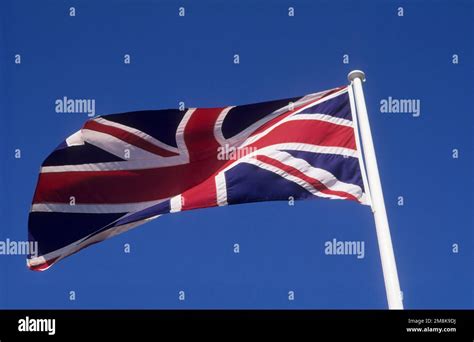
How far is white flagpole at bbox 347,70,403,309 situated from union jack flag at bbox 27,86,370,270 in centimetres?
56

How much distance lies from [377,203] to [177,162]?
131 inches

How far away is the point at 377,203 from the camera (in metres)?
10.1

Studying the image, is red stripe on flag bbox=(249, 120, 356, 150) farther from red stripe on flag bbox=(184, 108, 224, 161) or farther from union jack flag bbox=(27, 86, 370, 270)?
red stripe on flag bbox=(184, 108, 224, 161)

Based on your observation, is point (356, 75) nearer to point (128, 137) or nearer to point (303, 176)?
point (303, 176)

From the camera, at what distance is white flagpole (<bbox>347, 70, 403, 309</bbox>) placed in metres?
9.44

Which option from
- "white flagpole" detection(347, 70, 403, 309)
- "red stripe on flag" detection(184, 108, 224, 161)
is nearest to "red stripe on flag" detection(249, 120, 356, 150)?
"white flagpole" detection(347, 70, 403, 309)

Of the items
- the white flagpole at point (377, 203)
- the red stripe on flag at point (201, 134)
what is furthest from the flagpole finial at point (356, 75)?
the red stripe on flag at point (201, 134)

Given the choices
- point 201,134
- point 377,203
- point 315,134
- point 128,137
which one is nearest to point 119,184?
point 128,137

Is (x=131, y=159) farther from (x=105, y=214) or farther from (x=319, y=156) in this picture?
(x=319, y=156)

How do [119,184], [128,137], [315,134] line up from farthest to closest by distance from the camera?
[128,137], [119,184], [315,134]

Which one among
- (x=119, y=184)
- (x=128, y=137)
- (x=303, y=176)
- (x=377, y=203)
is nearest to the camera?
(x=377, y=203)
